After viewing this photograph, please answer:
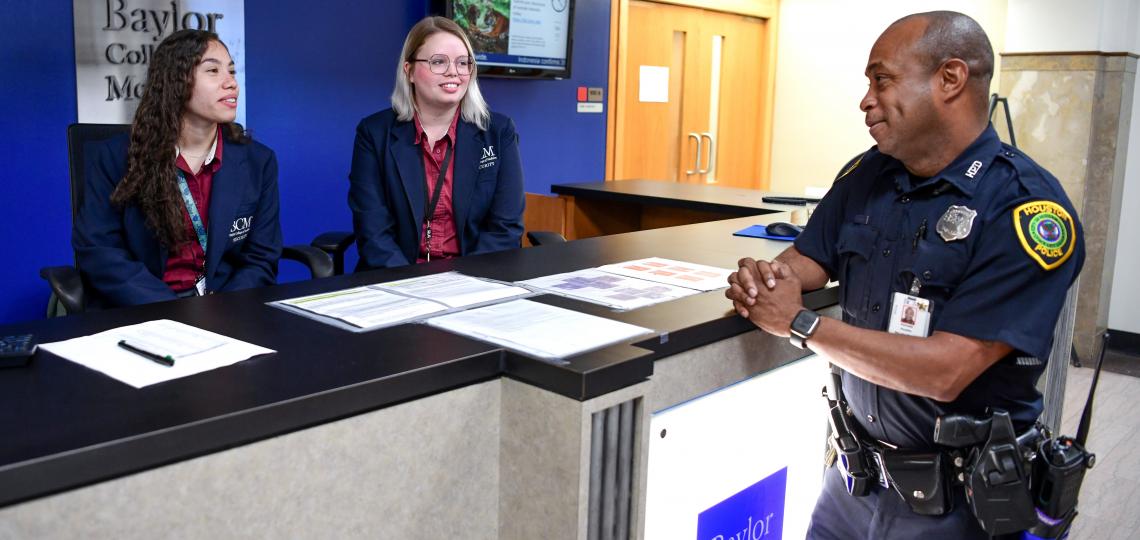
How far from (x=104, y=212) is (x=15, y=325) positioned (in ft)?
3.57

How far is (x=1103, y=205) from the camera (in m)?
5.41

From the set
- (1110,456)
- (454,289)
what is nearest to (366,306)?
(454,289)

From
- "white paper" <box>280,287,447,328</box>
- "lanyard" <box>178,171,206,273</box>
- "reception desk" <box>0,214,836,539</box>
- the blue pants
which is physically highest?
"lanyard" <box>178,171,206,273</box>

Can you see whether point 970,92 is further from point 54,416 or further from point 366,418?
point 54,416

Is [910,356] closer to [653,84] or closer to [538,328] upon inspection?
[538,328]

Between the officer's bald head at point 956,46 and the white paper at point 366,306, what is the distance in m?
0.98

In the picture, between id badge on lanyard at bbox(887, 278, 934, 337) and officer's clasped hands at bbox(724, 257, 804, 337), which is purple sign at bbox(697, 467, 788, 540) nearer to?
officer's clasped hands at bbox(724, 257, 804, 337)

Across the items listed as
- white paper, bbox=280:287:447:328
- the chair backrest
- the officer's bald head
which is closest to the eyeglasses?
the chair backrest

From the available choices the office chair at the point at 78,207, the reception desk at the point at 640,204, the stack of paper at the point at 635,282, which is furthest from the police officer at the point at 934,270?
the reception desk at the point at 640,204

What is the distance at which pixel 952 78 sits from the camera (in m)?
1.69

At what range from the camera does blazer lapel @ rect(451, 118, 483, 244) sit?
302 centimetres

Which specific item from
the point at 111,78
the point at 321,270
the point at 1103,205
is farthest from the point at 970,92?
the point at 1103,205

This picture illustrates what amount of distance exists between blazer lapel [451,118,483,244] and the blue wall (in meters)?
1.52

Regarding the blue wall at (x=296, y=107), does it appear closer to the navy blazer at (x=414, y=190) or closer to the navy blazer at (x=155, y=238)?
the navy blazer at (x=155, y=238)
